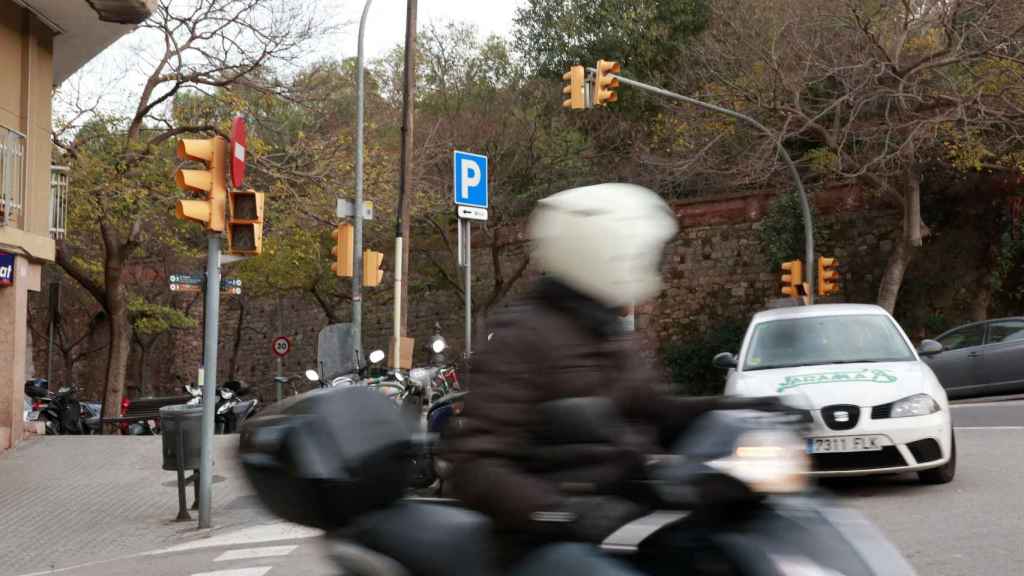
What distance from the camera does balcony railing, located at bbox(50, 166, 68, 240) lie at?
17938 millimetres

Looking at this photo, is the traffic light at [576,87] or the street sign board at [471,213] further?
the traffic light at [576,87]

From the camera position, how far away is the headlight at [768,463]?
292cm

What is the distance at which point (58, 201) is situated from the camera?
18.0m

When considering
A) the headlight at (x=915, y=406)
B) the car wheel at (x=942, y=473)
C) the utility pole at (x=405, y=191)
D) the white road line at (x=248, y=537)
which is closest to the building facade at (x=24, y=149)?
the utility pole at (x=405, y=191)

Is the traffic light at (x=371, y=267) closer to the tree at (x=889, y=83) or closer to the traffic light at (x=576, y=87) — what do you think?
the traffic light at (x=576, y=87)

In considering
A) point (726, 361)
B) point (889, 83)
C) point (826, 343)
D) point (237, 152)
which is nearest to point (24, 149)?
point (237, 152)

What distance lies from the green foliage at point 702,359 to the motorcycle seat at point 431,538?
95.4 ft

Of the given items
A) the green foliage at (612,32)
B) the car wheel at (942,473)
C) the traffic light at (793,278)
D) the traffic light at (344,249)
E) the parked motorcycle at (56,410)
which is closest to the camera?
the car wheel at (942,473)

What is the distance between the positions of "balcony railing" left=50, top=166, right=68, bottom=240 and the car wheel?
13156 mm

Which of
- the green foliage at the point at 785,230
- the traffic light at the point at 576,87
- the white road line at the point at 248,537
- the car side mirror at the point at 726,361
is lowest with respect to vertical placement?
the white road line at the point at 248,537

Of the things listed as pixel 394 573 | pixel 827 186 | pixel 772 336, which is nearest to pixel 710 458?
pixel 394 573

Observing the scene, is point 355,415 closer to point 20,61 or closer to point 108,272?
point 20,61

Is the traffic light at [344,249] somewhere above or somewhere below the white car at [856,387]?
above

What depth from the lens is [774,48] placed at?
25516mm
